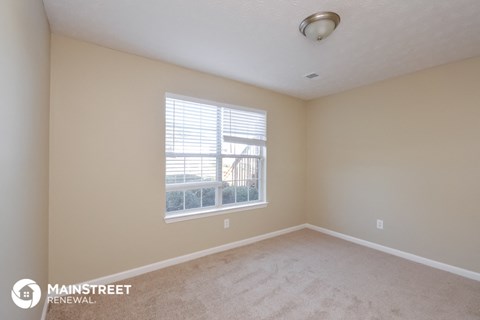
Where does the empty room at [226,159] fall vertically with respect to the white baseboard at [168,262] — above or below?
above

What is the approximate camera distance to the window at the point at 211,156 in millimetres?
2805

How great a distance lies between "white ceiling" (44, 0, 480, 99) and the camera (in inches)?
66.6

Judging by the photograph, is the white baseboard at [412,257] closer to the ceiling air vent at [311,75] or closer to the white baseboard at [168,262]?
the white baseboard at [168,262]

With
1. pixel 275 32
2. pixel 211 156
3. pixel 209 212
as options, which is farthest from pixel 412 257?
pixel 275 32

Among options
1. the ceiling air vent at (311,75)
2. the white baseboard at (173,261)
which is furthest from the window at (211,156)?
the ceiling air vent at (311,75)

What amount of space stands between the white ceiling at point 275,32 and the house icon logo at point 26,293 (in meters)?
1.92

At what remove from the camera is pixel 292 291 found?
7.25ft

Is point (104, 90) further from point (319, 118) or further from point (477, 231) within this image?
point (477, 231)

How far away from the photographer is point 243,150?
3.51 metres

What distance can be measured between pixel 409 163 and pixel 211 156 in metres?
2.66

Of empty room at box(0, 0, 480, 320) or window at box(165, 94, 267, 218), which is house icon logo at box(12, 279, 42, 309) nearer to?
empty room at box(0, 0, 480, 320)

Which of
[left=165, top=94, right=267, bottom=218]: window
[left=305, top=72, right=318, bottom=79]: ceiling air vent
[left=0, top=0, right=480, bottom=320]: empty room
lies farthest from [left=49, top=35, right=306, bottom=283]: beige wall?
[left=305, top=72, right=318, bottom=79]: ceiling air vent

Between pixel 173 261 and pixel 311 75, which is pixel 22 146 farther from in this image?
pixel 311 75

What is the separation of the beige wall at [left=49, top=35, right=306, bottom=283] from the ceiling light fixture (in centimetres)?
149
